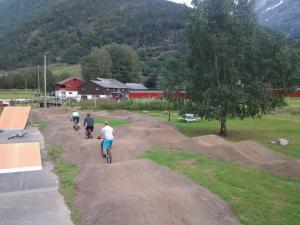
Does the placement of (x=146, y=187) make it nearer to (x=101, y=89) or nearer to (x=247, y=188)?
(x=247, y=188)

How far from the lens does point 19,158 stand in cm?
2100

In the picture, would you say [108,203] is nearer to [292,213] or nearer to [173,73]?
[292,213]

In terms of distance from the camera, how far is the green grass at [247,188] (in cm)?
1180

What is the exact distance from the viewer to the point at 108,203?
12234 mm

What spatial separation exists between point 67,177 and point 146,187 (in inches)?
181

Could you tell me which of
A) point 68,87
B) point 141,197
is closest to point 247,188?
point 141,197

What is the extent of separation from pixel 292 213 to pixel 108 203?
5.15m

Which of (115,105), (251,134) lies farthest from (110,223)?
(115,105)

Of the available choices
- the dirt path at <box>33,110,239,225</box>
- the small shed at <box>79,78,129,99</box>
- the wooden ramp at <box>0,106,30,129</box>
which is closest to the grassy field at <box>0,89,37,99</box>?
the small shed at <box>79,78,129,99</box>

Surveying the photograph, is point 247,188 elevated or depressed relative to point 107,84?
depressed

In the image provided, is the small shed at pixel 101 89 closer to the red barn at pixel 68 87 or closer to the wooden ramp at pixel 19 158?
the red barn at pixel 68 87

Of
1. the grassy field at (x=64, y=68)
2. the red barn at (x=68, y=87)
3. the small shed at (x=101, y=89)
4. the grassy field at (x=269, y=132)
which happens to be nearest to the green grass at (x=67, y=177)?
the grassy field at (x=269, y=132)

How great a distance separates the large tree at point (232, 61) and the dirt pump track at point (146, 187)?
722 cm

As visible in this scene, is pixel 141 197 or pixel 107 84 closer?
pixel 141 197
